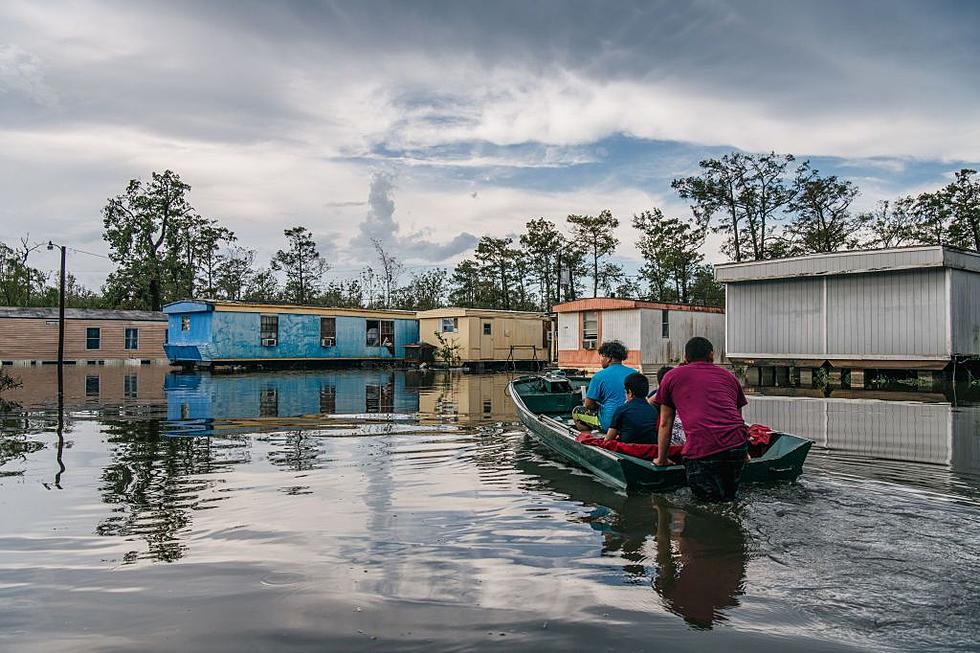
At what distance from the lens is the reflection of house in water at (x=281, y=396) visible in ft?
48.8

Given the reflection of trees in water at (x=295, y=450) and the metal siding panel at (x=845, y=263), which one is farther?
the metal siding panel at (x=845, y=263)

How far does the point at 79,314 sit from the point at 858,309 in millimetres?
36002

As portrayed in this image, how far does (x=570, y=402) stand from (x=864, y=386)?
11.1m

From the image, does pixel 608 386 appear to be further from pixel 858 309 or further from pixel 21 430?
pixel 858 309

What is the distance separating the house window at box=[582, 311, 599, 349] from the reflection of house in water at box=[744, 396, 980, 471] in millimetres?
11153

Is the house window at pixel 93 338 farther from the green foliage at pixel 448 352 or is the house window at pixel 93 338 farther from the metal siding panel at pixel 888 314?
the metal siding panel at pixel 888 314

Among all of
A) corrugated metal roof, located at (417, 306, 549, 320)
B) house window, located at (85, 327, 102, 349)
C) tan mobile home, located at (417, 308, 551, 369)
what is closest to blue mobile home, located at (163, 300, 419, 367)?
tan mobile home, located at (417, 308, 551, 369)

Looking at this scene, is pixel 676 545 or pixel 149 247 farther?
pixel 149 247

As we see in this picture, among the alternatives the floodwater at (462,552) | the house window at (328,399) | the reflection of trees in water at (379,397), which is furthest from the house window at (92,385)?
the floodwater at (462,552)

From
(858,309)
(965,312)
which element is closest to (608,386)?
(858,309)

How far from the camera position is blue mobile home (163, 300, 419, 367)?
3092 cm

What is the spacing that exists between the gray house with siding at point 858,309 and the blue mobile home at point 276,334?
1916 cm

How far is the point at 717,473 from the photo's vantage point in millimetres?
5949

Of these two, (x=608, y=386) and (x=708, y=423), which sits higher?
(x=608, y=386)
